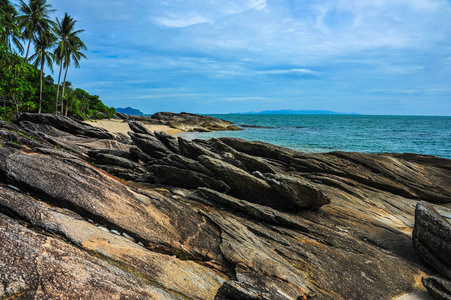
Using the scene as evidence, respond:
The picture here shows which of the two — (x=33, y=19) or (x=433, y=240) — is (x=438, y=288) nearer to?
(x=433, y=240)

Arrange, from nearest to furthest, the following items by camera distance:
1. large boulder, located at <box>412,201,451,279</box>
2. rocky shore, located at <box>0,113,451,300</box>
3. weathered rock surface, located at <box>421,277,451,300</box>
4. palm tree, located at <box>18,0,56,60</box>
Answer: rocky shore, located at <box>0,113,451,300</box>
weathered rock surface, located at <box>421,277,451,300</box>
large boulder, located at <box>412,201,451,279</box>
palm tree, located at <box>18,0,56,60</box>

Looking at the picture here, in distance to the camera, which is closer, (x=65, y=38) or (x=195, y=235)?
(x=195, y=235)

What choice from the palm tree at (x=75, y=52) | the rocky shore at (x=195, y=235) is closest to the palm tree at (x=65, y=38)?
the palm tree at (x=75, y=52)

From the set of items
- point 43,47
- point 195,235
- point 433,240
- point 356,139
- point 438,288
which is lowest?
point 438,288

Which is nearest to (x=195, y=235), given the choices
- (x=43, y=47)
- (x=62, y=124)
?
(x=62, y=124)

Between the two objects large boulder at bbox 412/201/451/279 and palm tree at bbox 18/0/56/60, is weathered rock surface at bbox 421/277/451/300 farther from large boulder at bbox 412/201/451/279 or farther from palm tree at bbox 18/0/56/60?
palm tree at bbox 18/0/56/60

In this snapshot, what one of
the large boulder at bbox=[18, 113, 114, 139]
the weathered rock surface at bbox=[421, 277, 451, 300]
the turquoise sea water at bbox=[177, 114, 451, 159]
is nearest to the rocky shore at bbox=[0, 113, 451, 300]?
the weathered rock surface at bbox=[421, 277, 451, 300]

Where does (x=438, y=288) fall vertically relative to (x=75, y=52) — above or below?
below

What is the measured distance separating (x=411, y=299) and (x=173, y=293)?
8226 mm

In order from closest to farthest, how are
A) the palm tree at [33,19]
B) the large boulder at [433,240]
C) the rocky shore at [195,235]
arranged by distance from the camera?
the rocky shore at [195,235] < the large boulder at [433,240] < the palm tree at [33,19]

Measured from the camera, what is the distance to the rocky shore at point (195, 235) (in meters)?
5.59

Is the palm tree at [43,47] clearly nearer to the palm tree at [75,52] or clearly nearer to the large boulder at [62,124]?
the palm tree at [75,52]

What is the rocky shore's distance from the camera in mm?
→ 5586

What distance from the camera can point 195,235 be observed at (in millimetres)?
8781
